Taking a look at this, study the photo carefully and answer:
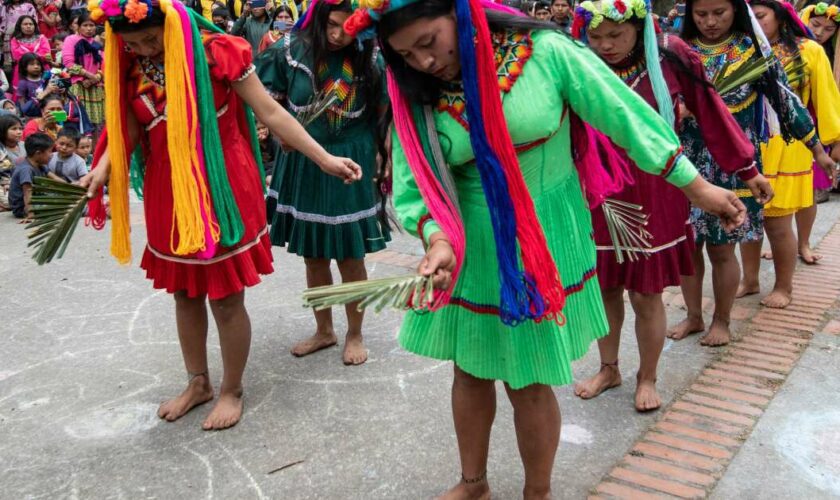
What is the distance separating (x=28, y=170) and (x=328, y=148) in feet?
15.4

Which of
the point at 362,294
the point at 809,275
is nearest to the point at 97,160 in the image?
the point at 362,294

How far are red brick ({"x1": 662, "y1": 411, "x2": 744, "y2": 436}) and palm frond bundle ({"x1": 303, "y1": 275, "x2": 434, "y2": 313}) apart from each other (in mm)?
1581

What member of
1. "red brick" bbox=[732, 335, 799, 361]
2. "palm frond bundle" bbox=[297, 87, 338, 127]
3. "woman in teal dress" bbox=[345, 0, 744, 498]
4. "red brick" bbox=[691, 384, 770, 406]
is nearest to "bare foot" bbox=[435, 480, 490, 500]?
"woman in teal dress" bbox=[345, 0, 744, 498]

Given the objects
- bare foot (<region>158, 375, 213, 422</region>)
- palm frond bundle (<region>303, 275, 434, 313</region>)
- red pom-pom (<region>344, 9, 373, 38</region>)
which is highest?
red pom-pom (<region>344, 9, 373, 38</region>)

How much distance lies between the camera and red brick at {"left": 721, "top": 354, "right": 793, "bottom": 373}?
3.28 metres

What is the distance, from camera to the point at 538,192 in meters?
2.00

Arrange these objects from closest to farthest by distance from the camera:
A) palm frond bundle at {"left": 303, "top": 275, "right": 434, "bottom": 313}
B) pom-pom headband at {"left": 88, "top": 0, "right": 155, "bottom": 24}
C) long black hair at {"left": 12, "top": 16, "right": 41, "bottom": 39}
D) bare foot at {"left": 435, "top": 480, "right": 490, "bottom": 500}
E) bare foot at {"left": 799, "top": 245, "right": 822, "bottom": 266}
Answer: palm frond bundle at {"left": 303, "top": 275, "right": 434, "bottom": 313} → bare foot at {"left": 435, "top": 480, "right": 490, "bottom": 500} → pom-pom headband at {"left": 88, "top": 0, "right": 155, "bottom": 24} → bare foot at {"left": 799, "top": 245, "right": 822, "bottom": 266} → long black hair at {"left": 12, "top": 16, "right": 41, "bottom": 39}

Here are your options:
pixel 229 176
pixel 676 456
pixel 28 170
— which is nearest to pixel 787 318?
pixel 676 456

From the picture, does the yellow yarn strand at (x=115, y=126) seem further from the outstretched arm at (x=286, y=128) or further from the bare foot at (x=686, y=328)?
the bare foot at (x=686, y=328)

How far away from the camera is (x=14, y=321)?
13.3 feet

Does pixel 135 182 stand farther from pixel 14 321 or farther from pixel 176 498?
pixel 14 321

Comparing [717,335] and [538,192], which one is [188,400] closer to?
[538,192]

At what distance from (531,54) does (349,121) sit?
60.5 inches

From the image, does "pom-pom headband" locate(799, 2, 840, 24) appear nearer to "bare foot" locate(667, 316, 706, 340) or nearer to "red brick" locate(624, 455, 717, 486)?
"bare foot" locate(667, 316, 706, 340)
